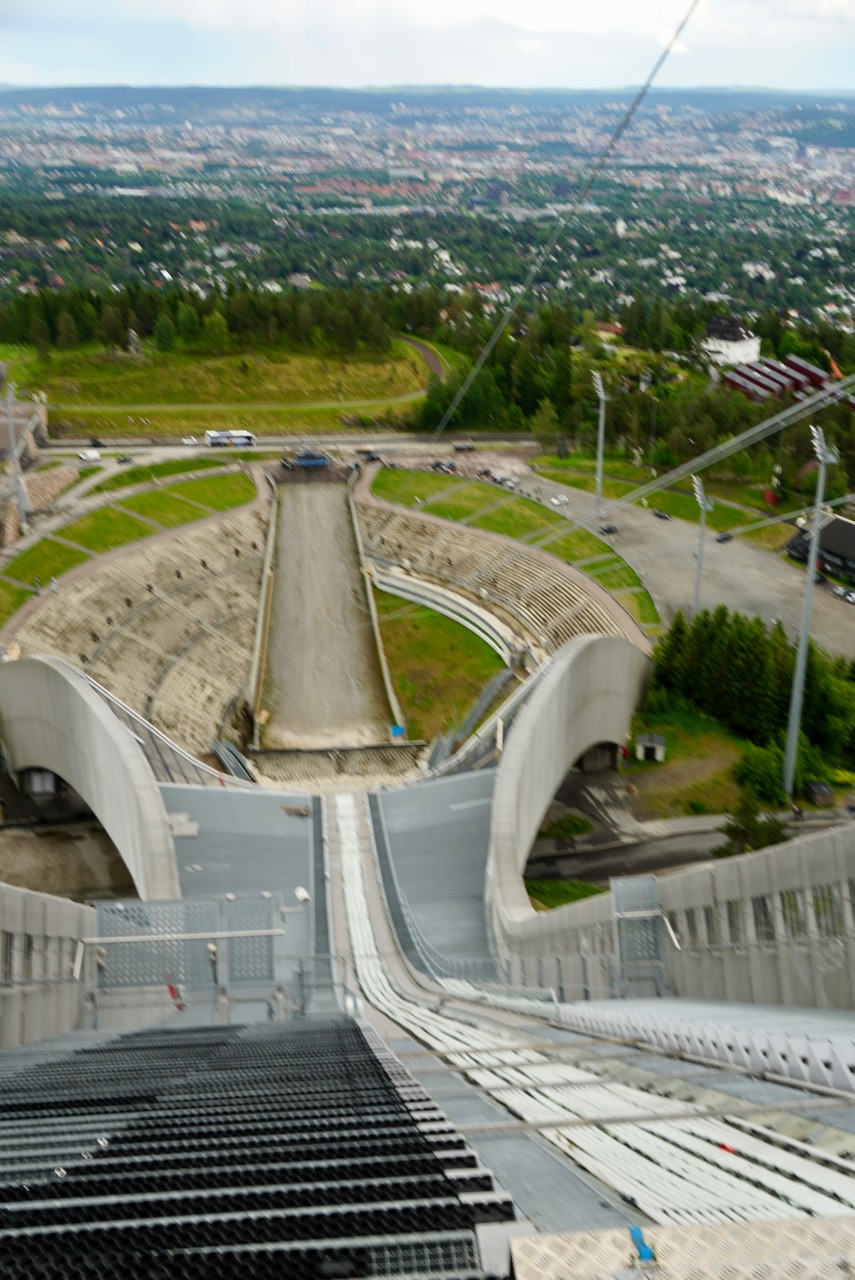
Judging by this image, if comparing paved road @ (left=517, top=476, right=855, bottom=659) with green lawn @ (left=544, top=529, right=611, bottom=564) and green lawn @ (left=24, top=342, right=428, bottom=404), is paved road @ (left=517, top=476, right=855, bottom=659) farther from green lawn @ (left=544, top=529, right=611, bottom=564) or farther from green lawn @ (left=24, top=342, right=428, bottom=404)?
green lawn @ (left=24, top=342, right=428, bottom=404)

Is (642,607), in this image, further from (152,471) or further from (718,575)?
(152,471)

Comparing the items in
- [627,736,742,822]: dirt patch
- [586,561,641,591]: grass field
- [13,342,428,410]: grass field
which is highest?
[13,342,428,410]: grass field

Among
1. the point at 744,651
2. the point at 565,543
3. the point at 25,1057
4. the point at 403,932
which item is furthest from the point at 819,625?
the point at 25,1057

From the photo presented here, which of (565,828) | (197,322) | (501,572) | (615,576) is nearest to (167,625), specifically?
(501,572)

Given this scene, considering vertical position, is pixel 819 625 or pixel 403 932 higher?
pixel 819 625

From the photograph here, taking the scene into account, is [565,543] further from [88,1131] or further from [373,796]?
[88,1131]

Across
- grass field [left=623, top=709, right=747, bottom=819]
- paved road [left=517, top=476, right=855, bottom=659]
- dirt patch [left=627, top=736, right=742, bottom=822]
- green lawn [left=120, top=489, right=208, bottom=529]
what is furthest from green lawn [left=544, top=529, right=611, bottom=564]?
green lawn [left=120, top=489, right=208, bottom=529]

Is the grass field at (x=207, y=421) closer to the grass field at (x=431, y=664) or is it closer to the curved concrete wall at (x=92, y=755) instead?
the grass field at (x=431, y=664)

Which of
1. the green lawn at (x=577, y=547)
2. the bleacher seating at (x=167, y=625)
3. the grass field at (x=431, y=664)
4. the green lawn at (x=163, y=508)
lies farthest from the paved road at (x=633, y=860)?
the green lawn at (x=163, y=508)
